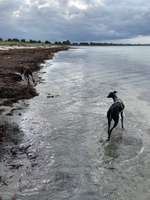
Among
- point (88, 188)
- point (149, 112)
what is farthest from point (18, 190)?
point (149, 112)

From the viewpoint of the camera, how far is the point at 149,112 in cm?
1788

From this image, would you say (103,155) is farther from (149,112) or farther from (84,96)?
(84,96)

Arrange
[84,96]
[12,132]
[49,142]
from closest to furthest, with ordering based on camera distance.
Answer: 1. [49,142]
2. [12,132]
3. [84,96]

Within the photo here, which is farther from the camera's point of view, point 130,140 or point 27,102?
point 27,102

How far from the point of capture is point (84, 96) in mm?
23609

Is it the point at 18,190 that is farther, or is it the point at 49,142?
the point at 49,142

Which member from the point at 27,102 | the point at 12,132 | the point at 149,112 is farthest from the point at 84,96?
the point at 12,132

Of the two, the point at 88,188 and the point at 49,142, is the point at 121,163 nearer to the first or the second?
the point at 88,188

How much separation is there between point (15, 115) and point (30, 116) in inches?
28.2

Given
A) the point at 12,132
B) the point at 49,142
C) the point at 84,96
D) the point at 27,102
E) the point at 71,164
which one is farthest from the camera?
the point at 84,96

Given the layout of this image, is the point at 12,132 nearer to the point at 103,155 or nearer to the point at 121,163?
the point at 103,155

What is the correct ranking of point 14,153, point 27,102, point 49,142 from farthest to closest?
point 27,102 < point 49,142 < point 14,153

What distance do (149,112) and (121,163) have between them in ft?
24.6

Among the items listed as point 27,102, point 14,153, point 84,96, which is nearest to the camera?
point 14,153
